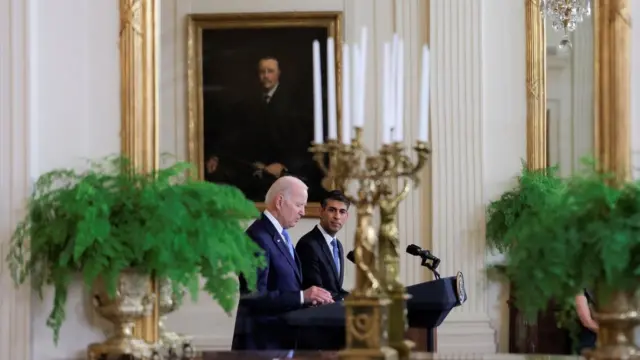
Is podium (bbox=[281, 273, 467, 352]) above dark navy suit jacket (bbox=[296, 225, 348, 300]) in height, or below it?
below

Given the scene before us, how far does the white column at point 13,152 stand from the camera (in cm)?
410

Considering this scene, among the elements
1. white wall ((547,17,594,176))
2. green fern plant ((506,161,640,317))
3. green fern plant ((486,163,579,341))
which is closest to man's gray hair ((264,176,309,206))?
green fern plant ((506,161,640,317))

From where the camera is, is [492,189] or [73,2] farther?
[492,189]

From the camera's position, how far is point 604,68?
4023 millimetres

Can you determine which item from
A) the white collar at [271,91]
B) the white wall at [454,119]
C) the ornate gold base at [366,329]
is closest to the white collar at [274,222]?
the white wall at [454,119]

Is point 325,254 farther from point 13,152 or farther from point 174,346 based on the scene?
point 13,152

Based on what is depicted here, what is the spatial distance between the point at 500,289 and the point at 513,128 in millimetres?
1190

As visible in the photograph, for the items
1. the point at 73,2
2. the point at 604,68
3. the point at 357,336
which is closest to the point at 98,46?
the point at 73,2

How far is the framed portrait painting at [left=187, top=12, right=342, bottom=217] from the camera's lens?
26.3 ft

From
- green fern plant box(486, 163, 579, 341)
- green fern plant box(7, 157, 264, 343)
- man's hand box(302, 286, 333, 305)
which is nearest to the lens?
green fern plant box(7, 157, 264, 343)

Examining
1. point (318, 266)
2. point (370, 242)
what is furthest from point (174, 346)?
point (318, 266)

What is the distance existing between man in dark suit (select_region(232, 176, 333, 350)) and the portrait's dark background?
2251 mm

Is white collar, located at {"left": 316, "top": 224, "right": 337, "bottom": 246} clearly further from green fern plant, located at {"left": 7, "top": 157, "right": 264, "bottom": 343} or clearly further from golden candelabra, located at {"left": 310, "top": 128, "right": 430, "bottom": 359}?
golden candelabra, located at {"left": 310, "top": 128, "right": 430, "bottom": 359}

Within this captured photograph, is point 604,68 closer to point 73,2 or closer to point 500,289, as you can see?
point 73,2
